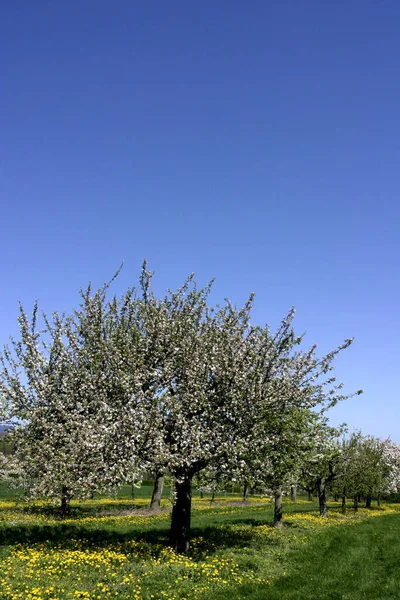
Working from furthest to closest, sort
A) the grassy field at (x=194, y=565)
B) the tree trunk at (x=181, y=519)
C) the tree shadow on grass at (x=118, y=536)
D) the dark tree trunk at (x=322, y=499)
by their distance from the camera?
1. the dark tree trunk at (x=322, y=499)
2. the tree shadow on grass at (x=118, y=536)
3. the tree trunk at (x=181, y=519)
4. the grassy field at (x=194, y=565)

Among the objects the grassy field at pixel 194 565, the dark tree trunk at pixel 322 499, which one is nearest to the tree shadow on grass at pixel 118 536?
the grassy field at pixel 194 565

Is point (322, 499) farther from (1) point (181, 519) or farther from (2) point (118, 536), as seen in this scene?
(1) point (181, 519)

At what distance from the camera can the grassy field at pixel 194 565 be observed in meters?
13.6

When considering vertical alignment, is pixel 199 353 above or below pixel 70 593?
above

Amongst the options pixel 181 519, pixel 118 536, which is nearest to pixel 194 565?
pixel 181 519

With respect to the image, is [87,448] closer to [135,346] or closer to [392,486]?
[135,346]

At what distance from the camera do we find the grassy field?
13.6 metres

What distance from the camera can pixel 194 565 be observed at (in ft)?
52.4

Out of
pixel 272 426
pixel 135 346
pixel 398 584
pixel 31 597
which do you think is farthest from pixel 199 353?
pixel 398 584

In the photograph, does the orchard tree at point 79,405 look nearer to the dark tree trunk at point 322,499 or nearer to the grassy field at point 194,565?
the grassy field at point 194,565

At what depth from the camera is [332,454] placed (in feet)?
72.6

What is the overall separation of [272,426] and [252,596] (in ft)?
20.4

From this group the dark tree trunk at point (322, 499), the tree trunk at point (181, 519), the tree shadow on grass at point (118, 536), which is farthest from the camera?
the dark tree trunk at point (322, 499)

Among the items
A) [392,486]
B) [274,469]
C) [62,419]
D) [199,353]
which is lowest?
[392,486]
